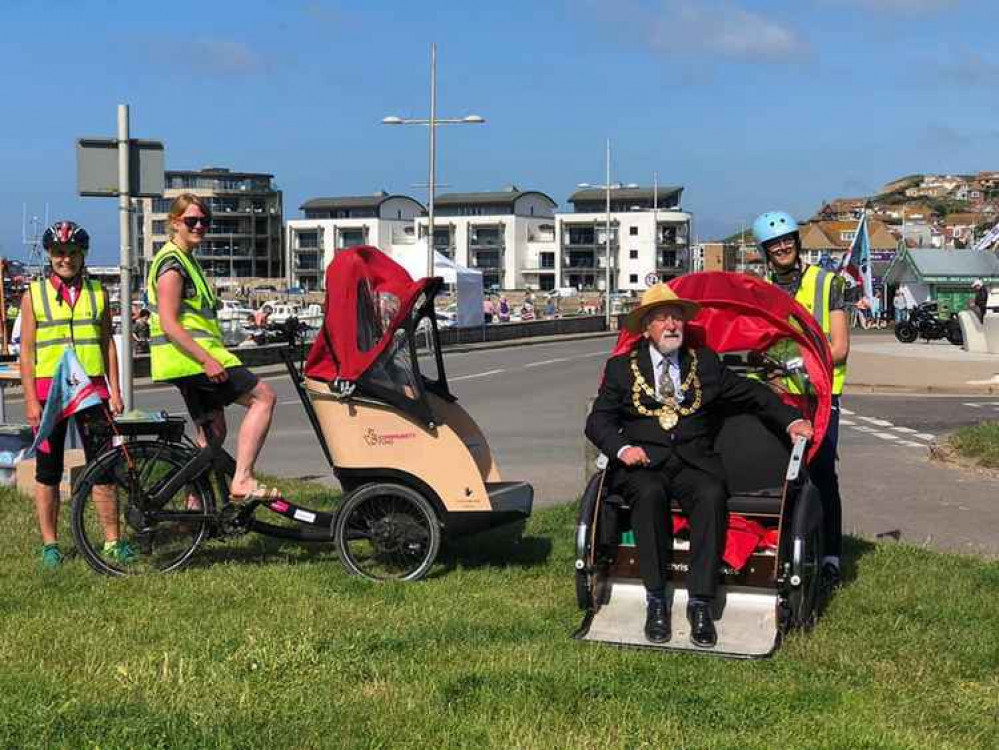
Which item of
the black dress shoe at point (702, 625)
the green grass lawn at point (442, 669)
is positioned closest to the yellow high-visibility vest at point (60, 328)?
the green grass lawn at point (442, 669)

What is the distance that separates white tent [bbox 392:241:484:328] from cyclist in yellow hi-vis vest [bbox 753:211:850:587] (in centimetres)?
3312

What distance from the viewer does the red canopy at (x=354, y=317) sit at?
21.4ft

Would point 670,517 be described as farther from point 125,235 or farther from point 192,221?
point 125,235

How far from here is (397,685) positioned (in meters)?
4.63

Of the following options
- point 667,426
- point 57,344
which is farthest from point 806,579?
point 57,344

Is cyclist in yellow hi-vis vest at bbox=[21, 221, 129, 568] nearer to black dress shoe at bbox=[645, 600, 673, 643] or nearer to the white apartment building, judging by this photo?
black dress shoe at bbox=[645, 600, 673, 643]


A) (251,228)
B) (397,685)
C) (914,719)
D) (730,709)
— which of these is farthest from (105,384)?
(251,228)

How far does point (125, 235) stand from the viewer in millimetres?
10195

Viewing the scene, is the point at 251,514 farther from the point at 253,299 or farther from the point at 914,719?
the point at 253,299

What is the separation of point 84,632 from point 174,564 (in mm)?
1355

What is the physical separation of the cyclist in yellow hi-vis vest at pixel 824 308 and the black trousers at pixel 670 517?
111 cm

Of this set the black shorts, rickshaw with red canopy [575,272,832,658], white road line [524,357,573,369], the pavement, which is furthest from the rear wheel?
white road line [524,357,573,369]

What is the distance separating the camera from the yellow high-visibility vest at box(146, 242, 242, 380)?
21.5 feet

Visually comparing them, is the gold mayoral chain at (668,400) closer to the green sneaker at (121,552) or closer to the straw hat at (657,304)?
the straw hat at (657,304)
